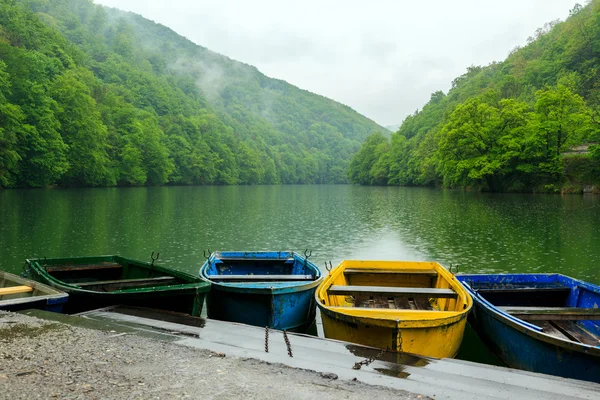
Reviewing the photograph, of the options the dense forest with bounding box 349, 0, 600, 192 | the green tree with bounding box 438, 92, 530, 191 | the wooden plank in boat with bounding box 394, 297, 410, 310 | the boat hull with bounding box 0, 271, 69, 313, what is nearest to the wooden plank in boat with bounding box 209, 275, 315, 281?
the wooden plank in boat with bounding box 394, 297, 410, 310

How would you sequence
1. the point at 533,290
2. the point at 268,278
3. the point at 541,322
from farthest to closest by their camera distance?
the point at 268,278 → the point at 533,290 → the point at 541,322

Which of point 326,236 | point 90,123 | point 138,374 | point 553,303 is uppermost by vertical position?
point 90,123

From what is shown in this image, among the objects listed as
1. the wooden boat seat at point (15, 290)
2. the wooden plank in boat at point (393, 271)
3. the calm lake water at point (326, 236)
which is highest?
the wooden boat seat at point (15, 290)

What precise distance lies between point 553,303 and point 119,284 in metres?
9.71

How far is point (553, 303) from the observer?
31.7ft

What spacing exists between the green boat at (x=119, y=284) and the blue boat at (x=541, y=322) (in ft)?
17.5

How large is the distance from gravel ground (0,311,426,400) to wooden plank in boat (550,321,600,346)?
435 centimetres

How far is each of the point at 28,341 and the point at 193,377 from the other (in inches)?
104

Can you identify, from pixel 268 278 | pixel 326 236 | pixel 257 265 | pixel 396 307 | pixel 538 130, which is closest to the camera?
pixel 396 307

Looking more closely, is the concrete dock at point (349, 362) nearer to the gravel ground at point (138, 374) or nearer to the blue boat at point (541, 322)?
the gravel ground at point (138, 374)

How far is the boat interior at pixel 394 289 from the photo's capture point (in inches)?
352

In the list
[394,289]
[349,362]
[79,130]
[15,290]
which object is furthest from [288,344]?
[79,130]

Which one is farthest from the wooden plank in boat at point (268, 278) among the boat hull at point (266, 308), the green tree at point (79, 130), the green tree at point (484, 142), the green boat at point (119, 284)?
the green tree at point (79, 130)

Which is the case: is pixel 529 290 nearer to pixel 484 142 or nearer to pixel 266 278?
pixel 266 278
